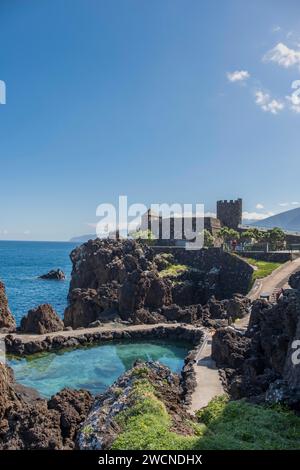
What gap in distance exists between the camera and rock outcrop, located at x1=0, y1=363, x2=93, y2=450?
14711mm

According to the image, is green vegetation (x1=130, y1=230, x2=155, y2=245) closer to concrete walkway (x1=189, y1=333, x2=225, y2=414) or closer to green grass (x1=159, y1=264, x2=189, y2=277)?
green grass (x1=159, y1=264, x2=189, y2=277)

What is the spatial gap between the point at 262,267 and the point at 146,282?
14.9m

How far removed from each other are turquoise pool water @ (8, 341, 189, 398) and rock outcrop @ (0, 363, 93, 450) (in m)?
7.55

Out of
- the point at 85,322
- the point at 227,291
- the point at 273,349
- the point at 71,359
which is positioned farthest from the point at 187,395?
the point at 227,291

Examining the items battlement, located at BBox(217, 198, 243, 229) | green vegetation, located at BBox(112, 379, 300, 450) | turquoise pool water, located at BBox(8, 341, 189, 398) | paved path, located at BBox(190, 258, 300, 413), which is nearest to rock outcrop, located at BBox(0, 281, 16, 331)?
turquoise pool water, located at BBox(8, 341, 189, 398)

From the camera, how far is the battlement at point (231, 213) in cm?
8531

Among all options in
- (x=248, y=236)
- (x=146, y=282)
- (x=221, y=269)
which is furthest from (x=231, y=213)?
(x=146, y=282)

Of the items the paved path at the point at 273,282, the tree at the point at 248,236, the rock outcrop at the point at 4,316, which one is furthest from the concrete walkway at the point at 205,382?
the tree at the point at 248,236

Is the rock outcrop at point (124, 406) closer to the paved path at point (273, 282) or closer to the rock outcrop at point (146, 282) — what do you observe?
the paved path at point (273, 282)

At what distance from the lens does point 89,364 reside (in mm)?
31938

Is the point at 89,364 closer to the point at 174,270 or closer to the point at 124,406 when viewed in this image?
the point at 124,406

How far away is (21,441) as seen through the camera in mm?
14812

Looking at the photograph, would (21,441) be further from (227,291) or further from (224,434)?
(227,291)

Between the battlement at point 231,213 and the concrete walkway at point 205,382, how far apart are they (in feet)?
186
